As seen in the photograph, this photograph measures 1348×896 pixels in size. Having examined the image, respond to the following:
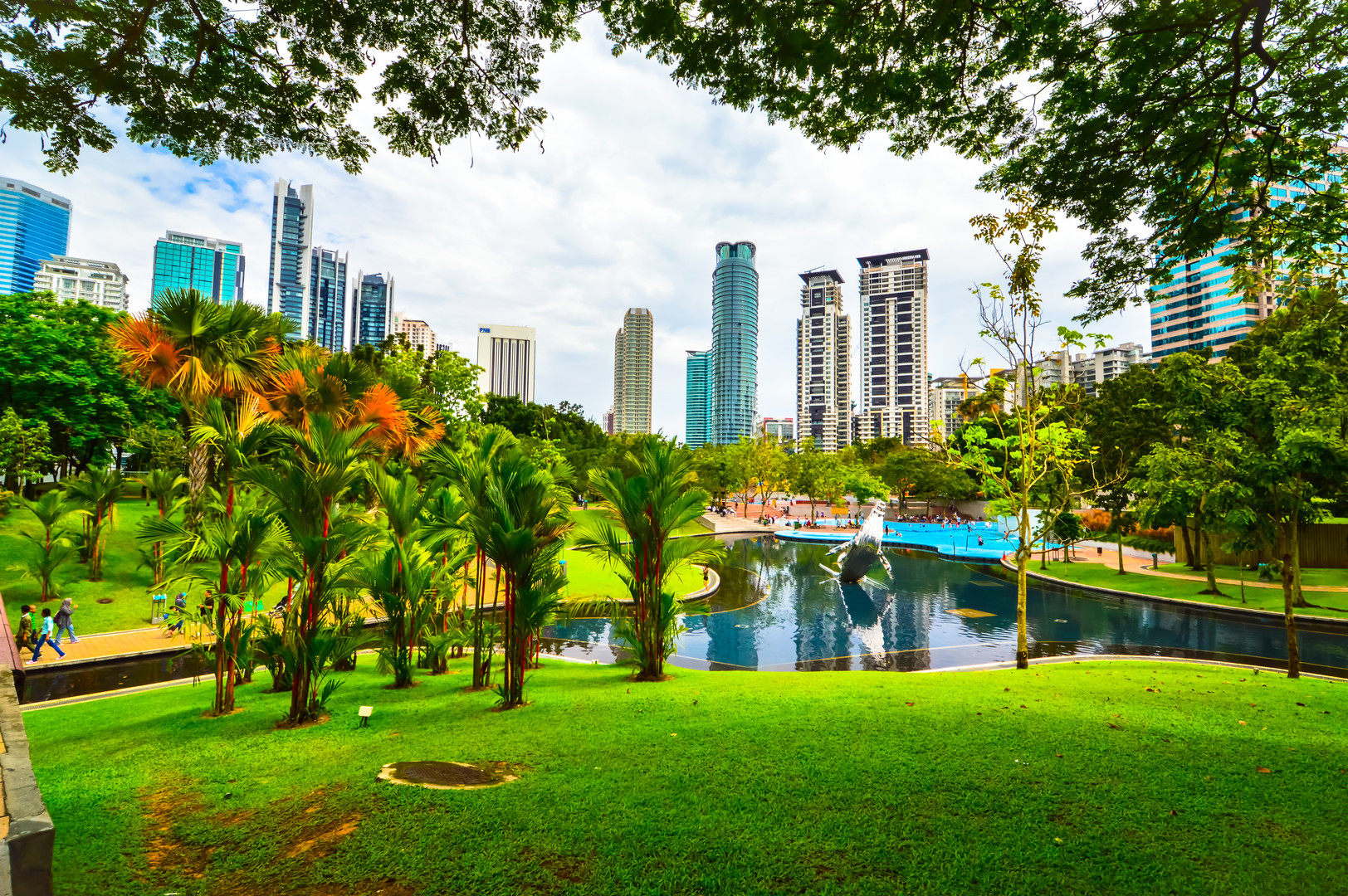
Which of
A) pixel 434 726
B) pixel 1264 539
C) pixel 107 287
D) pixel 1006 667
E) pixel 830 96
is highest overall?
pixel 107 287

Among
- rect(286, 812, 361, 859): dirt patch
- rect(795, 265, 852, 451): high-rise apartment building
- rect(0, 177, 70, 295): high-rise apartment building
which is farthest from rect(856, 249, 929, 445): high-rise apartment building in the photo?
rect(0, 177, 70, 295): high-rise apartment building

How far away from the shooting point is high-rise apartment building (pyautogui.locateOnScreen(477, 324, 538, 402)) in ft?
611

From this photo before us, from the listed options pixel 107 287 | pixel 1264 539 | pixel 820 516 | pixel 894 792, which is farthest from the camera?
pixel 107 287

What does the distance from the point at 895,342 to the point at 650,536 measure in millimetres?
141104

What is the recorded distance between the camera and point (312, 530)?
590cm

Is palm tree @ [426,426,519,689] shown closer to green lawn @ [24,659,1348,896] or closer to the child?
green lawn @ [24,659,1348,896]

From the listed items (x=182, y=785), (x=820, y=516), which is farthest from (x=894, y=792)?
(x=820, y=516)

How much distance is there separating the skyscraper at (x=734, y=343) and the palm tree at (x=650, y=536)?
506ft

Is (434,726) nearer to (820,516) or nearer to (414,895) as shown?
(414,895)

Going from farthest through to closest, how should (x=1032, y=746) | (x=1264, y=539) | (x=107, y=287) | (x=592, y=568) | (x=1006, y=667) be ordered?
(x=107, y=287)
(x=592, y=568)
(x=1006, y=667)
(x=1264, y=539)
(x=1032, y=746)

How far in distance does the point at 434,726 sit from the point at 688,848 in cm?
366

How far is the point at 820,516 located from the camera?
54.7m

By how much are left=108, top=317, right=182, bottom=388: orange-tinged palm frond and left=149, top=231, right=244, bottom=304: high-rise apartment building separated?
156m

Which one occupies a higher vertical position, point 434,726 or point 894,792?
point 894,792
